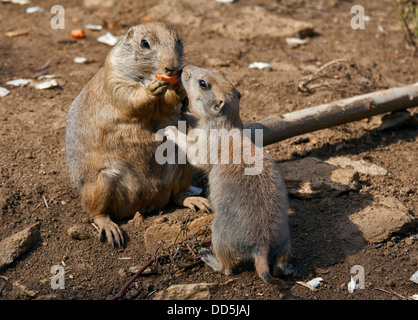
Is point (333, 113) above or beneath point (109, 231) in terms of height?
above

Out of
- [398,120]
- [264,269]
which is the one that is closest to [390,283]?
[264,269]

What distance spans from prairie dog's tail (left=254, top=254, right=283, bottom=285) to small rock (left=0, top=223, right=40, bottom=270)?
2200mm

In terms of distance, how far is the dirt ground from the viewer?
4.82 meters

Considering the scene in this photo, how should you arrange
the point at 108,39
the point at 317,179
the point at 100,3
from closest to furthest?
the point at 317,179
the point at 108,39
the point at 100,3

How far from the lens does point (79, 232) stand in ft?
17.7

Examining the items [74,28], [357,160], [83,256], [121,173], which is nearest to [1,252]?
[83,256]

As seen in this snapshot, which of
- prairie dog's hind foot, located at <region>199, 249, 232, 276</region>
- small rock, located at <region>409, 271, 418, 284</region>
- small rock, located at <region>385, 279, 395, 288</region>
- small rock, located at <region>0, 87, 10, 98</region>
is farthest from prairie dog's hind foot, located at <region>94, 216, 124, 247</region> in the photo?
small rock, located at <region>0, 87, 10, 98</region>

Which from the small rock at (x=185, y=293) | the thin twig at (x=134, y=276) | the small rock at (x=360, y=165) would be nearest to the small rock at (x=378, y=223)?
the small rock at (x=360, y=165)

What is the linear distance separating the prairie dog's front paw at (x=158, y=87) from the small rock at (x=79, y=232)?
154 centimetres

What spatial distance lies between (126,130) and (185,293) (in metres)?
1.85

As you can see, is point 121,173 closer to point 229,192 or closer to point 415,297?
point 229,192

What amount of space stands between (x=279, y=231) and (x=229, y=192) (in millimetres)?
539

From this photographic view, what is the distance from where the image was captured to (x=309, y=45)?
369 inches

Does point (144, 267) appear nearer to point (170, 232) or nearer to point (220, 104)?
point (170, 232)
